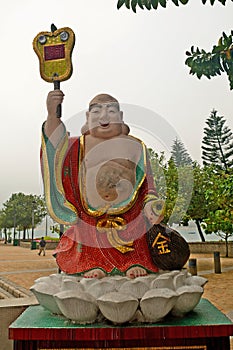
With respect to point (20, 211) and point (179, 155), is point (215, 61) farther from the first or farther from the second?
point (20, 211)

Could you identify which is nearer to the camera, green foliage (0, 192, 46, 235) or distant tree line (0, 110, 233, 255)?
distant tree line (0, 110, 233, 255)

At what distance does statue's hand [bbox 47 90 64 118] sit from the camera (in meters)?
2.81

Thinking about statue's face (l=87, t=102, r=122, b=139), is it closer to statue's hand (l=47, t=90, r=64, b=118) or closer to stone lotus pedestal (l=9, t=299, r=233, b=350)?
statue's hand (l=47, t=90, r=64, b=118)

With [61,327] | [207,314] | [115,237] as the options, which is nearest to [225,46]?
[115,237]

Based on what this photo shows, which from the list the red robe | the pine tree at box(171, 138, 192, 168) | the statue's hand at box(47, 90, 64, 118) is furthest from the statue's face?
the pine tree at box(171, 138, 192, 168)

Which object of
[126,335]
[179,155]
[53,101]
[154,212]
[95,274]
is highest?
[53,101]

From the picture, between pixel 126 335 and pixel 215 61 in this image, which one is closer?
pixel 126 335

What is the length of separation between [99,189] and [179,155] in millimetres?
561

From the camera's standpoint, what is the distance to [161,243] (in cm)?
271

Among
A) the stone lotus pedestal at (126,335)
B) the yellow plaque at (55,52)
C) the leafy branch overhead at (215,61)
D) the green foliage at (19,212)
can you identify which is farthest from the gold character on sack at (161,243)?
the green foliage at (19,212)

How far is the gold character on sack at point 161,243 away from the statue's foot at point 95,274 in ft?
1.19

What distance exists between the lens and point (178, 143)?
8.57 ft

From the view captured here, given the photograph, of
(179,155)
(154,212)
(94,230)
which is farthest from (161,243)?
(179,155)

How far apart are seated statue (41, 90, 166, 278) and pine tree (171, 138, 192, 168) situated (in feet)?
0.89
